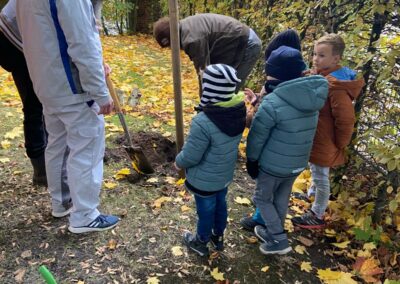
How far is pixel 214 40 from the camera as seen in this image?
430 centimetres

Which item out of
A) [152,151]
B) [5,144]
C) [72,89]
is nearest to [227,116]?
[72,89]

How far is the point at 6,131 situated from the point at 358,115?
3.94m

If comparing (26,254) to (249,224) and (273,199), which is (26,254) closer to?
(249,224)

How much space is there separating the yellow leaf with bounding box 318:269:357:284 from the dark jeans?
2.54m

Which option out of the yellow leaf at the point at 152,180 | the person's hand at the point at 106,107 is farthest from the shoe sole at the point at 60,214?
the person's hand at the point at 106,107

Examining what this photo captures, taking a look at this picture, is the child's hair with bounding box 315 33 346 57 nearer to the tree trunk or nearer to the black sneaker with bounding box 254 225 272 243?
the black sneaker with bounding box 254 225 272 243

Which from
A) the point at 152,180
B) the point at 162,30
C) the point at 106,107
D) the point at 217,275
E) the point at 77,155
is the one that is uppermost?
the point at 162,30

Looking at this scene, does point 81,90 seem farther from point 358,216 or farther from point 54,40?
point 358,216

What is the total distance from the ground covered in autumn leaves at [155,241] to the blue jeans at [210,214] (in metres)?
0.23

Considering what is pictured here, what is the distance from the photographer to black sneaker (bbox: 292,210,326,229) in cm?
332

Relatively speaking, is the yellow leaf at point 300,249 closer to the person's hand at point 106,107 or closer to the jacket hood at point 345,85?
the jacket hood at point 345,85

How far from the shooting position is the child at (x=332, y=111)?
288cm

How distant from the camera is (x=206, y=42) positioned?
13.8 ft

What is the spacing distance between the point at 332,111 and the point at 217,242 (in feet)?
4.41
